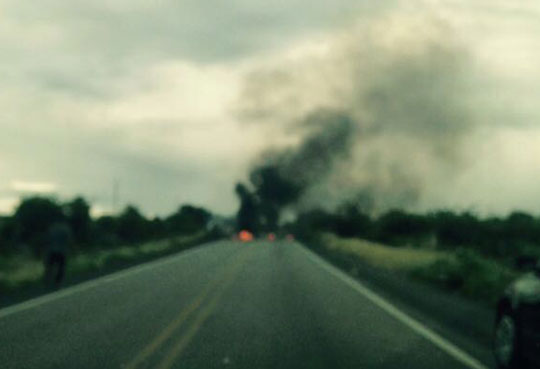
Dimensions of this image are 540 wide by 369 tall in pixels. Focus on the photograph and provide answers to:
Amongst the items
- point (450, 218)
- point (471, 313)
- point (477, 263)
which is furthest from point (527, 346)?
point (450, 218)

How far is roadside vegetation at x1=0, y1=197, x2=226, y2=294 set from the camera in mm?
33188

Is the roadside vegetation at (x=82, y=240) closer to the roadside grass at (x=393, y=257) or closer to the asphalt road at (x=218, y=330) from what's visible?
the asphalt road at (x=218, y=330)

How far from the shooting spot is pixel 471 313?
53.2ft

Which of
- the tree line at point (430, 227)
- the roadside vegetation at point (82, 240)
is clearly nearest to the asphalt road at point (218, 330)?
the roadside vegetation at point (82, 240)

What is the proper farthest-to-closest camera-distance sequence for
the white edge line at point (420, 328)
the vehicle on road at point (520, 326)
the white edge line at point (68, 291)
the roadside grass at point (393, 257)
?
the roadside grass at point (393, 257) → the white edge line at point (68, 291) → the white edge line at point (420, 328) → the vehicle on road at point (520, 326)

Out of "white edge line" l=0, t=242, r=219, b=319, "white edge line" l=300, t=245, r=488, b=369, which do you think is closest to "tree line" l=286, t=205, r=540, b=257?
"white edge line" l=0, t=242, r=219, b=319

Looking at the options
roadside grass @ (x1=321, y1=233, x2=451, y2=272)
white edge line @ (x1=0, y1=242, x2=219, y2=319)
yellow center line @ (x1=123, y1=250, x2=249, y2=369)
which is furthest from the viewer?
roadside grass @ (x1=321, y1=233, x2=451, y2=272)

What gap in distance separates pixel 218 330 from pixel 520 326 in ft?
20.2

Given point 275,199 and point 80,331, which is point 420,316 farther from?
point 275,199

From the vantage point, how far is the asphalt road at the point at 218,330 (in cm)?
1215

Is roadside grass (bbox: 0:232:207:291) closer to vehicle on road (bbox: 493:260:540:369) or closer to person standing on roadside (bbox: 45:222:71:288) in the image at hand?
person standing on roadside (bbox: 45:222:71:288)

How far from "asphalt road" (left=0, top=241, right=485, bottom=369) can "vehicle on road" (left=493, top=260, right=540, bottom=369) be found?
500mm

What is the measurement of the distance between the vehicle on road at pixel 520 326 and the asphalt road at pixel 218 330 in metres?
0.50

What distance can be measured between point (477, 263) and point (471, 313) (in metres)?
9.47
